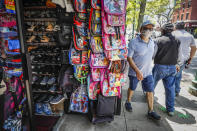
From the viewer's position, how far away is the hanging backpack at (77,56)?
7.97 feet

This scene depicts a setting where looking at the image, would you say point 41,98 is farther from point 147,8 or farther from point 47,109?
point 147,8

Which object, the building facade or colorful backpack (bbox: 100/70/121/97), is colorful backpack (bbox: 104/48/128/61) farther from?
the building facade

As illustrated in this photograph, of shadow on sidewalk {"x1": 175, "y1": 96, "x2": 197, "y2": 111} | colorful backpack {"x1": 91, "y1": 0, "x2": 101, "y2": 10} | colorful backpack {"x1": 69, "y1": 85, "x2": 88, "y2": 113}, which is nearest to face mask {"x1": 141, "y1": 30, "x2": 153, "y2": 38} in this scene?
colorful backpack {"x1": 91, "y1": 0, "x2": 101, "y2": 10}

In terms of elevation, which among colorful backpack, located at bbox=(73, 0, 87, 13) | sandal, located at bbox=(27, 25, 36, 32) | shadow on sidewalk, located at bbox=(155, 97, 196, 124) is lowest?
shadow on sidewalk, located at bbox=(155, 97, 196, 124)

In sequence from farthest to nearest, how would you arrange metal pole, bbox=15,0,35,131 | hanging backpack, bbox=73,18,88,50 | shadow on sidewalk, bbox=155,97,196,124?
shadow on sidewalk, bbox=155,97,196,124
hanging backpack, bbox=73,18,88,50
metal pole, bbox=15,0,35,131

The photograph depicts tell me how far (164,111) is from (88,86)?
6.65 feet

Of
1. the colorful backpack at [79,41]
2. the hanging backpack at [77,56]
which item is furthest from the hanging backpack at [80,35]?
the hanging backpack at [77,56]

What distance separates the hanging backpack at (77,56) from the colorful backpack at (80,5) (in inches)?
28.3

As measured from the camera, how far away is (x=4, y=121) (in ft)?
7.45

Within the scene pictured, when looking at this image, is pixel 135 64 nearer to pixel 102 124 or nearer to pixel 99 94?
pixel 99 94

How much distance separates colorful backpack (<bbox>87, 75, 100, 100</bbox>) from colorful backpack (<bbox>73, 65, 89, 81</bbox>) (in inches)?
5.0

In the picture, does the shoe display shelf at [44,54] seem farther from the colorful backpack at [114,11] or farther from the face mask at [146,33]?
the face mask at [146,33]

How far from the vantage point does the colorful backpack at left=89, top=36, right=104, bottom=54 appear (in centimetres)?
229

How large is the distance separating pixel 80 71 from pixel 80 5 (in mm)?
1221
